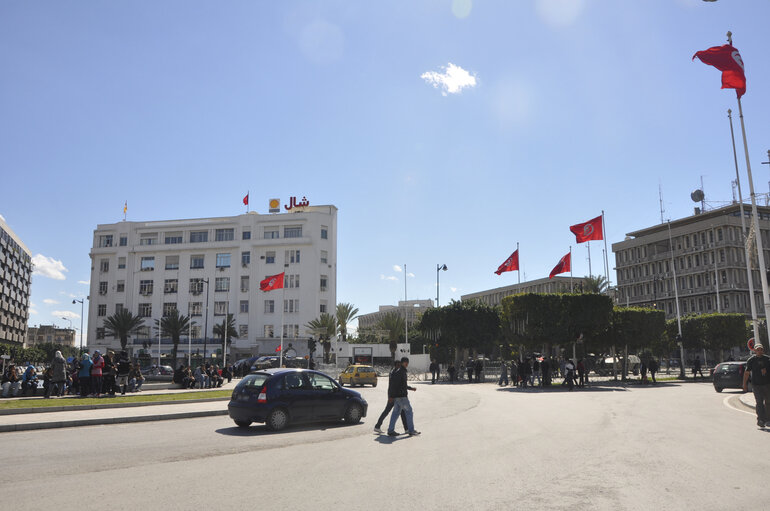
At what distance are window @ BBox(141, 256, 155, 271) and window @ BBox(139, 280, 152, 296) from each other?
181cm

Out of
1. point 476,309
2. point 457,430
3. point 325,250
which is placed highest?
point 325,250

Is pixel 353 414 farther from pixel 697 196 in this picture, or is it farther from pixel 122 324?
pixel 697 196

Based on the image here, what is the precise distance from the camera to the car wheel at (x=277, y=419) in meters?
12.3

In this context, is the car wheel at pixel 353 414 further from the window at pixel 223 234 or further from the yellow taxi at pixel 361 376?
the window at pixel 223 234

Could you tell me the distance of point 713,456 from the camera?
28.9ft

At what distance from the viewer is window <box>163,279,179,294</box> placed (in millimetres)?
77125

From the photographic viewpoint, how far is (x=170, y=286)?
254 feet

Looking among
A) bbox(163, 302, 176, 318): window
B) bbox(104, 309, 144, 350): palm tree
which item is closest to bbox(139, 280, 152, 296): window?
bbox(163, 302, 176, 318): window

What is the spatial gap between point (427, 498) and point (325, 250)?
70.6 m

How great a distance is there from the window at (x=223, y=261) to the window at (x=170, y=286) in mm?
6280

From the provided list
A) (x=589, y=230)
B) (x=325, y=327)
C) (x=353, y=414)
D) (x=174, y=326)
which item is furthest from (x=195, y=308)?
(x=353, y=414)

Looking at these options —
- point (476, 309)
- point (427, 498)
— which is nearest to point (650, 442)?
point (427, 498)

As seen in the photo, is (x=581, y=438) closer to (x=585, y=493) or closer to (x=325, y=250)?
(x=585, y=493)

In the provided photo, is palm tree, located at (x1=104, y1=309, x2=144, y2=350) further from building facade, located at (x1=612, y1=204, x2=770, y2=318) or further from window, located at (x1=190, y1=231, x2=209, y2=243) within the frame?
building facade, located at (x1=612, y1=204, x2=770, y2=318)
